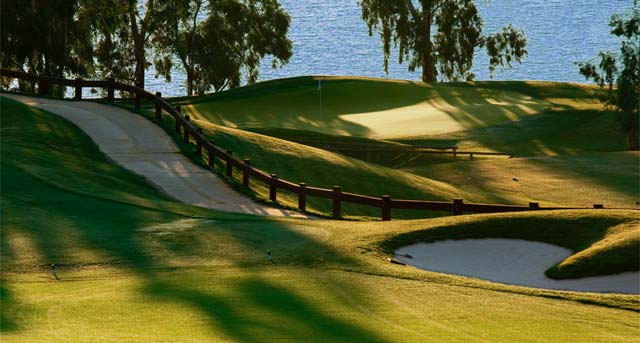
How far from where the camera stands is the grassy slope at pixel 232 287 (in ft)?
39.4

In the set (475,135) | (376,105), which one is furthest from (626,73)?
(376,105)

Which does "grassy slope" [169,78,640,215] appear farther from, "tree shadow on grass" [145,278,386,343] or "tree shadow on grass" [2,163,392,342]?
"tree shadow on grass" [145,278,386,343]

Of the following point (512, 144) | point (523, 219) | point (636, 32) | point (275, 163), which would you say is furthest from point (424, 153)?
point (523, 219)

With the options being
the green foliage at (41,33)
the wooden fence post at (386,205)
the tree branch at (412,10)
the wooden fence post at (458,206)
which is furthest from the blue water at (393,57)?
the wooden fence post at (458,206)

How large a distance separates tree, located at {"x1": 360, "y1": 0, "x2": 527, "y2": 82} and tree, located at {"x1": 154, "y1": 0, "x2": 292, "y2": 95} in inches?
365

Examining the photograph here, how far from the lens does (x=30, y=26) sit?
218 feet

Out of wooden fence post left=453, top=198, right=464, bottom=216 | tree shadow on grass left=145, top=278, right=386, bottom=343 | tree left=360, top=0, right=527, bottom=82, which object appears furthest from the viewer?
tree left=360, top=0, right=527, bottom=82

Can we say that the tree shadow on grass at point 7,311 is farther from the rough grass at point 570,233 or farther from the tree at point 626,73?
the tree at point 626,73

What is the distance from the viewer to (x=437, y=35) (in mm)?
88688

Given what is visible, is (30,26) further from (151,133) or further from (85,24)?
(151,133)

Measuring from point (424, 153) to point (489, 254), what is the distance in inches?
1218

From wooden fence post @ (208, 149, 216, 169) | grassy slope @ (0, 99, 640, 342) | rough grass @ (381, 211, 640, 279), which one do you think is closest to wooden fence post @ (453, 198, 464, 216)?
grassy slope @ (0, 99, 640, 342)

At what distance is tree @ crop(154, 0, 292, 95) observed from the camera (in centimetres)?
8750

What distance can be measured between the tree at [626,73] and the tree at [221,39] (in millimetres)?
31347
